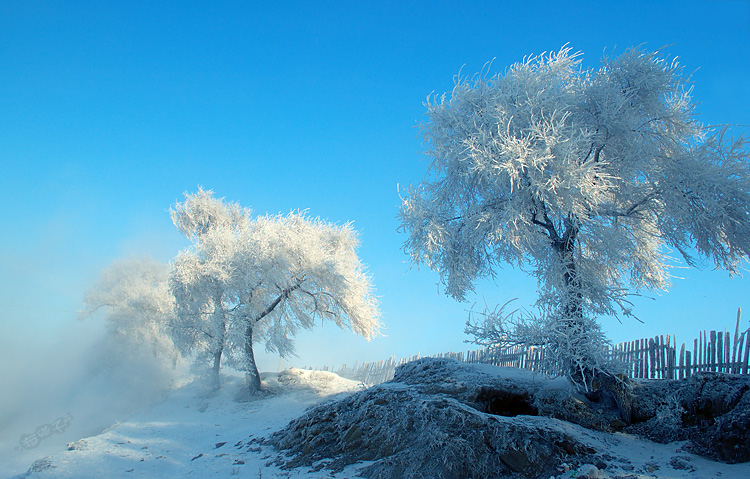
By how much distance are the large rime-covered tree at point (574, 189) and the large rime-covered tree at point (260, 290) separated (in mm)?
9571

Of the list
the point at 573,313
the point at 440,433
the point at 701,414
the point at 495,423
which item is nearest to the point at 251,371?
the point at 440,433

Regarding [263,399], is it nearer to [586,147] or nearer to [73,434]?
[73,434]

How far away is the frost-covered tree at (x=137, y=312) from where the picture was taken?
30312 mm

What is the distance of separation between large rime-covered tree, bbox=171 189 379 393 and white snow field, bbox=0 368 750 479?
365cm

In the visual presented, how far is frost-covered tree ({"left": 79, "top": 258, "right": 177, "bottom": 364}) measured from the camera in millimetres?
30312

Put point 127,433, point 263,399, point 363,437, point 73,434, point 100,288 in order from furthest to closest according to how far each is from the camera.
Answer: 1. point 100,288
2. point 73,434
3. point 263,399
4. point 127,433
5. point 363,437

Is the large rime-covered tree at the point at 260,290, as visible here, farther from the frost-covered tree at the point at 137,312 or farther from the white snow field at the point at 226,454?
the frost-covered tree at the point at 137,312

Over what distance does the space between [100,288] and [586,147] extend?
117 feet

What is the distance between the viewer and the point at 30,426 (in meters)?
22.8

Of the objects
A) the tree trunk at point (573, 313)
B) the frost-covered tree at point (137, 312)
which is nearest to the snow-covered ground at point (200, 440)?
the tree trunk at point (573, 313)

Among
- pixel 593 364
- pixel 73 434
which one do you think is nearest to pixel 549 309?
pixel 593 364

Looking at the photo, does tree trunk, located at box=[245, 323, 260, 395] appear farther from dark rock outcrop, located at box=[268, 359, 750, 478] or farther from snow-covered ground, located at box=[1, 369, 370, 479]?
dark rock outcrop, located at box=[268, 359, 750, 478]

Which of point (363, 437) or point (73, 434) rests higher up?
point (363, 437)

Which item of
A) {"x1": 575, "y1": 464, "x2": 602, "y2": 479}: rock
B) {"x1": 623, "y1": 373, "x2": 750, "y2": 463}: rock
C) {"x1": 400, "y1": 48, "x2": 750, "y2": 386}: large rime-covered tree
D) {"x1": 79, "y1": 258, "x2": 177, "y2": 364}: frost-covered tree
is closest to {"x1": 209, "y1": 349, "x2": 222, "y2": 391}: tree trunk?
{"x1": 79, "y1": 258, "x2": 177, "y2": 364}: frost-covered tree
